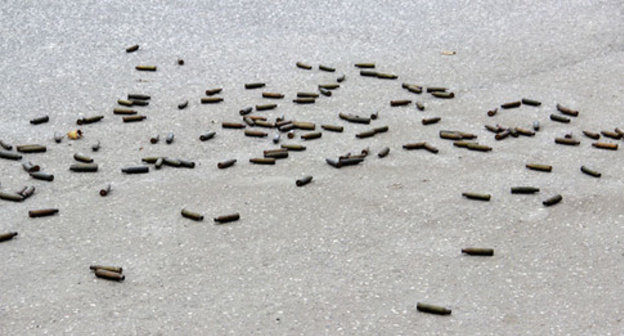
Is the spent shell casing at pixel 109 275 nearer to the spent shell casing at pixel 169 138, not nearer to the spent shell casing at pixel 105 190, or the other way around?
the spent shell casing at pixel 105 190

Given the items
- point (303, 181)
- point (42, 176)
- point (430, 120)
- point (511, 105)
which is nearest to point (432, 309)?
point (303, 181)

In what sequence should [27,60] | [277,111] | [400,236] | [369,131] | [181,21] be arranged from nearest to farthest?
1. [400,236]
2. [369,131]
3. [277,111]
4. [27,60]
5. [181,21]

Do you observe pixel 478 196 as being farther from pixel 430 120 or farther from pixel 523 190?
pixel 430 120

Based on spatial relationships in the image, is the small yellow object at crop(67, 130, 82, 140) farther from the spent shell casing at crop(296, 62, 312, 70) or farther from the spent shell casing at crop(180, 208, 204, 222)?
the spent shell casing at crop(296, 62, 312, 70)

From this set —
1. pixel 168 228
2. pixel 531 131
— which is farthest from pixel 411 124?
pixel 168 228

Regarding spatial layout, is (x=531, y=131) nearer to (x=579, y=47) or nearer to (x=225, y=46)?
(x=579, y=47)
